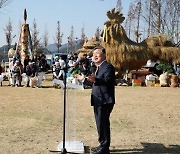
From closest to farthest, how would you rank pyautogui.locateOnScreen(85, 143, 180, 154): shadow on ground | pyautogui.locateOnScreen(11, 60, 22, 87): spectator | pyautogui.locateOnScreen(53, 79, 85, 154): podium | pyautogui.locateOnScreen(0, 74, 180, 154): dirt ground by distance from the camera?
pyautogui.locateOnScreen(53, 79, 85, 154): podium
pyautogui.locateOnScreen(85, 143, 180, 154): shadow on ground
pyautogui.locateOnScreen(0, 74, 180, 154): dirt ground
pyautogui.locateOnScreen(11, 60, 22, 87): spectator

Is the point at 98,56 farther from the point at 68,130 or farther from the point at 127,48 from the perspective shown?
the point at 127,48

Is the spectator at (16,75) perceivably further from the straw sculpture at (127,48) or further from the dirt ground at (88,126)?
the straw sculpture at (127,48)

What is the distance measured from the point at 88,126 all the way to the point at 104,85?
9.07 ft

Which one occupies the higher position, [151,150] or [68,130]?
[68,130]

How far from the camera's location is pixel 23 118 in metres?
8.94

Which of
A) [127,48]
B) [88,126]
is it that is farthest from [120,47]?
[88,126]

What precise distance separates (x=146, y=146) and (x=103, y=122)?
1.34 meters

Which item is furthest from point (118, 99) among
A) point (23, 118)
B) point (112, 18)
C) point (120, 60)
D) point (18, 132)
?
point (18, 132)

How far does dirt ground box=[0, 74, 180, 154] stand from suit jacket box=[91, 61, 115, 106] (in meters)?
1.10

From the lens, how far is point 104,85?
5500mm

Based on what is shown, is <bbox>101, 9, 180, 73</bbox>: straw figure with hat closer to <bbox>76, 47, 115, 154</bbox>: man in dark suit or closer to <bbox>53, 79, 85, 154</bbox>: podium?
<bbox>53, 79, 85, 154</bbox>: podium

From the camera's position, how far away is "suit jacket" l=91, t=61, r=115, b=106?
5.45m

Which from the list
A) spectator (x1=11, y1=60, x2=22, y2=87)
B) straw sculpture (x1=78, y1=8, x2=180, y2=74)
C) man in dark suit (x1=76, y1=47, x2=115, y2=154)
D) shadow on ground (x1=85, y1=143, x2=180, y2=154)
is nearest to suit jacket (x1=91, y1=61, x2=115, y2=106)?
man in dark suit (x1=76, y1=47, x2=115, y2=154)

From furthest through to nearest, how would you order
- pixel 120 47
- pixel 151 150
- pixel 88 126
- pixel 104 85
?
pixel 120 47
pixel 88 126
pixel 151 150
pixel 104 85
